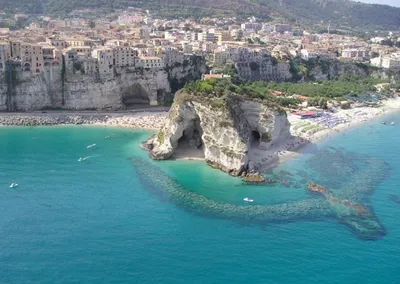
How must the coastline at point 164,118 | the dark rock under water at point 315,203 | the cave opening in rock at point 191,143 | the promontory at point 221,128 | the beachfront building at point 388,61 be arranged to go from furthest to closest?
1. the beachfront building at point 388,61
2. the coastline at point 164,118
3. the cave opening in rock at point 191,143
4. the promontory at point 221,128
5. the dark rock under water at point 315,203

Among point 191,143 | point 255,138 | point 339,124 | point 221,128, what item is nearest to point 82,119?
point 191,143

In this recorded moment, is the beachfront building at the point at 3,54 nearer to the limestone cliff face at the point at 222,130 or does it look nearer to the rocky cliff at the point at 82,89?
the rocky cliff at the point at 82,89

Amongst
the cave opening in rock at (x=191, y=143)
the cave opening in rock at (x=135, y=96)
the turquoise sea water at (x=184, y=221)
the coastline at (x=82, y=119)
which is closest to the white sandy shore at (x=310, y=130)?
the turquoise sea water at (x=184, y=221)

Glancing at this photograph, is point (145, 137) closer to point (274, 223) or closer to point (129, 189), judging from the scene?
point (129, 189)

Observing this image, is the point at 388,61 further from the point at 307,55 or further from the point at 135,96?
the point at 135,96

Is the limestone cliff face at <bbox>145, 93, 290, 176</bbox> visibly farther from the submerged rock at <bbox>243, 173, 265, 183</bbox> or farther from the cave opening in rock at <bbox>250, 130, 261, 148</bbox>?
the submerged rock at <bbox>243, 173, 265, 183</bbox>

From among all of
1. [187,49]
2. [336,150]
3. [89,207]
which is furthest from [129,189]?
[187,49]
